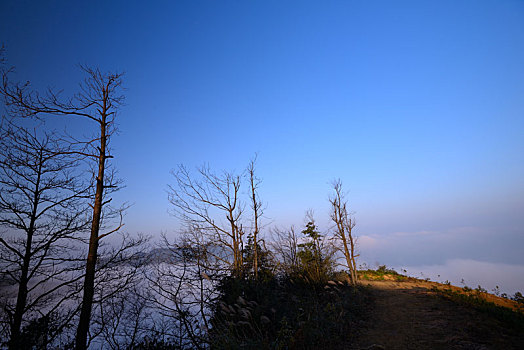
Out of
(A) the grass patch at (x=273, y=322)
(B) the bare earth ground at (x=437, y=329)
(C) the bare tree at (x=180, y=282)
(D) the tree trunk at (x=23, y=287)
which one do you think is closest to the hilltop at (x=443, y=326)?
(B) the bare earth ground at (x=437, y=329)

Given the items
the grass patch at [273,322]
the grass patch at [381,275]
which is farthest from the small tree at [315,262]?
the grass patch at [381,275]

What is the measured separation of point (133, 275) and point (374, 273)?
857 inches

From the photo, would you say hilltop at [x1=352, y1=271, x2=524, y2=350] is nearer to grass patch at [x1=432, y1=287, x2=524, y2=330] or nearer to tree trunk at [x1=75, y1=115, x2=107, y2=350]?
grass patch at [x1=432, y1=287, x2=524, y2=330]

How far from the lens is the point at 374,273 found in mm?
21438

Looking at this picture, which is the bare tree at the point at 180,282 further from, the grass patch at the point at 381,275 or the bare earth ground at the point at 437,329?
the grass patch at the point at 381,275

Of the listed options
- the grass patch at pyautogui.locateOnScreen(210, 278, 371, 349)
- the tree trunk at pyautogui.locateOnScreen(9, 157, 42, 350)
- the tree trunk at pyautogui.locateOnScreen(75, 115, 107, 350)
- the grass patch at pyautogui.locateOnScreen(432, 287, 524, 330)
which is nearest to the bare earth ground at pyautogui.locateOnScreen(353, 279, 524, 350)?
the grass patch at pyautogui.locateOnScreen(432, 287, 524, 330)

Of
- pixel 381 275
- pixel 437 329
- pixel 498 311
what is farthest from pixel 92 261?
pixel 381 275

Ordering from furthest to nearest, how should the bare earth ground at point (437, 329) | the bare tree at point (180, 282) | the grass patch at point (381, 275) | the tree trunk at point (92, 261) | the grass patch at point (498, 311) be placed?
the grass patch at point (381, 275), the bare tree at point (180, 282), the grass patch at point (498, 311), the tree trunk at point (92, 261), the bare earth ground at point (437, 329)

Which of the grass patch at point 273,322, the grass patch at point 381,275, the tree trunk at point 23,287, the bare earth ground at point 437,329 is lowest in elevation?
the grass patch at point 381,275

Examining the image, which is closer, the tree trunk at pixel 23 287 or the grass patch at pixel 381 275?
the tree trunk at pixel 23 287

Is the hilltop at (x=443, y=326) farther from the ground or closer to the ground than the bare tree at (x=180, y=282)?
closer to the ground

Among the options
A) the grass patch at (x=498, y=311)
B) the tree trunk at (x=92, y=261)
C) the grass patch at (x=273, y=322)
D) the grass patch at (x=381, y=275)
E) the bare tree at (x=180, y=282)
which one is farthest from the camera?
the grass patch at (x=381, y=275)

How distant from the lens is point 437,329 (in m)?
6.32

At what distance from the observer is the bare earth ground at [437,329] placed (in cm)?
533
